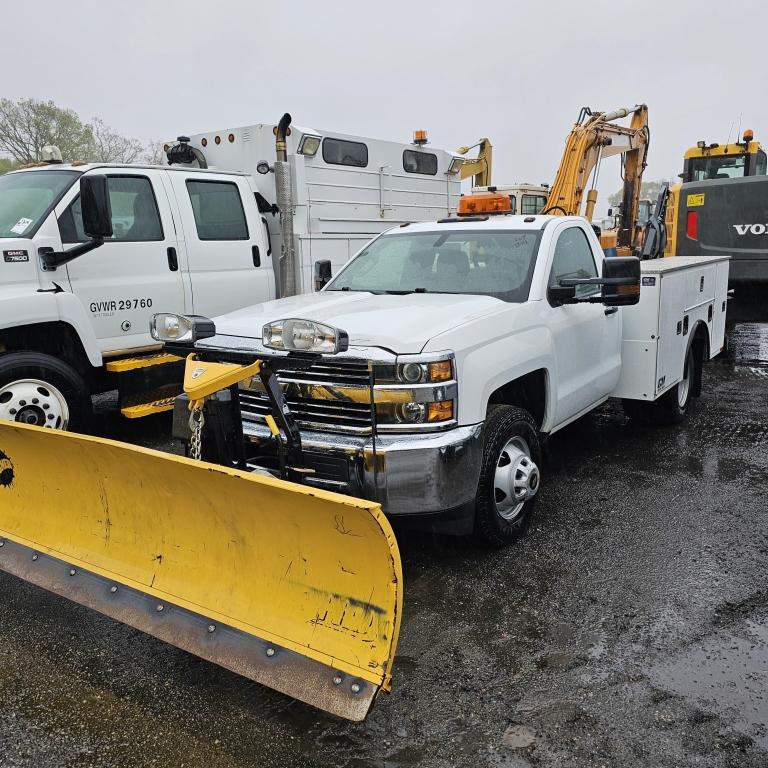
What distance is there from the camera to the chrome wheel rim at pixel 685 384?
680 cm

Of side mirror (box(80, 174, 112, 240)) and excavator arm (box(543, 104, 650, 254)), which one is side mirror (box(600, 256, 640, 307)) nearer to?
side mirror (box(80, 174, 112, 240))

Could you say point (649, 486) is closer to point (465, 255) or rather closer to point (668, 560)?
point (668, 560)

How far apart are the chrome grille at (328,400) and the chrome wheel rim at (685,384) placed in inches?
164

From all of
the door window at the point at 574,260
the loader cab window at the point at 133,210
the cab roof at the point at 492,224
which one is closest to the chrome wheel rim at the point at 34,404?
the loader cab window at the point at 133,210

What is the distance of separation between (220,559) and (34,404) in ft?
9.56

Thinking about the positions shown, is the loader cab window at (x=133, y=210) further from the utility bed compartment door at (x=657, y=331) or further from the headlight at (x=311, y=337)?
the utility bed compartment door at (x=657, y=331)

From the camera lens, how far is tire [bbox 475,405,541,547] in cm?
396

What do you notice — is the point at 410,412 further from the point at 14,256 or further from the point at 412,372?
the point at 14,256

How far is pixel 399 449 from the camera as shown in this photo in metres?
3.53

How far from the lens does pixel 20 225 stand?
18.3 feet

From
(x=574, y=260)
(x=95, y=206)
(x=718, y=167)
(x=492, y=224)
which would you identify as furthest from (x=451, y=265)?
(x=718, y=167)

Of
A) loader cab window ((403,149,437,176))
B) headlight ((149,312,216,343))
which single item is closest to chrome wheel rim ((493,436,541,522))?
headlight ((149,312,216,343))

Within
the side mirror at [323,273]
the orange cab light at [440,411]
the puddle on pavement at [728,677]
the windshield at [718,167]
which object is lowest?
the puddle on pavement at [728,677]

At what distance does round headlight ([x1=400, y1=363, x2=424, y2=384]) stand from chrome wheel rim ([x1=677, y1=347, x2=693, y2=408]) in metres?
4.04
